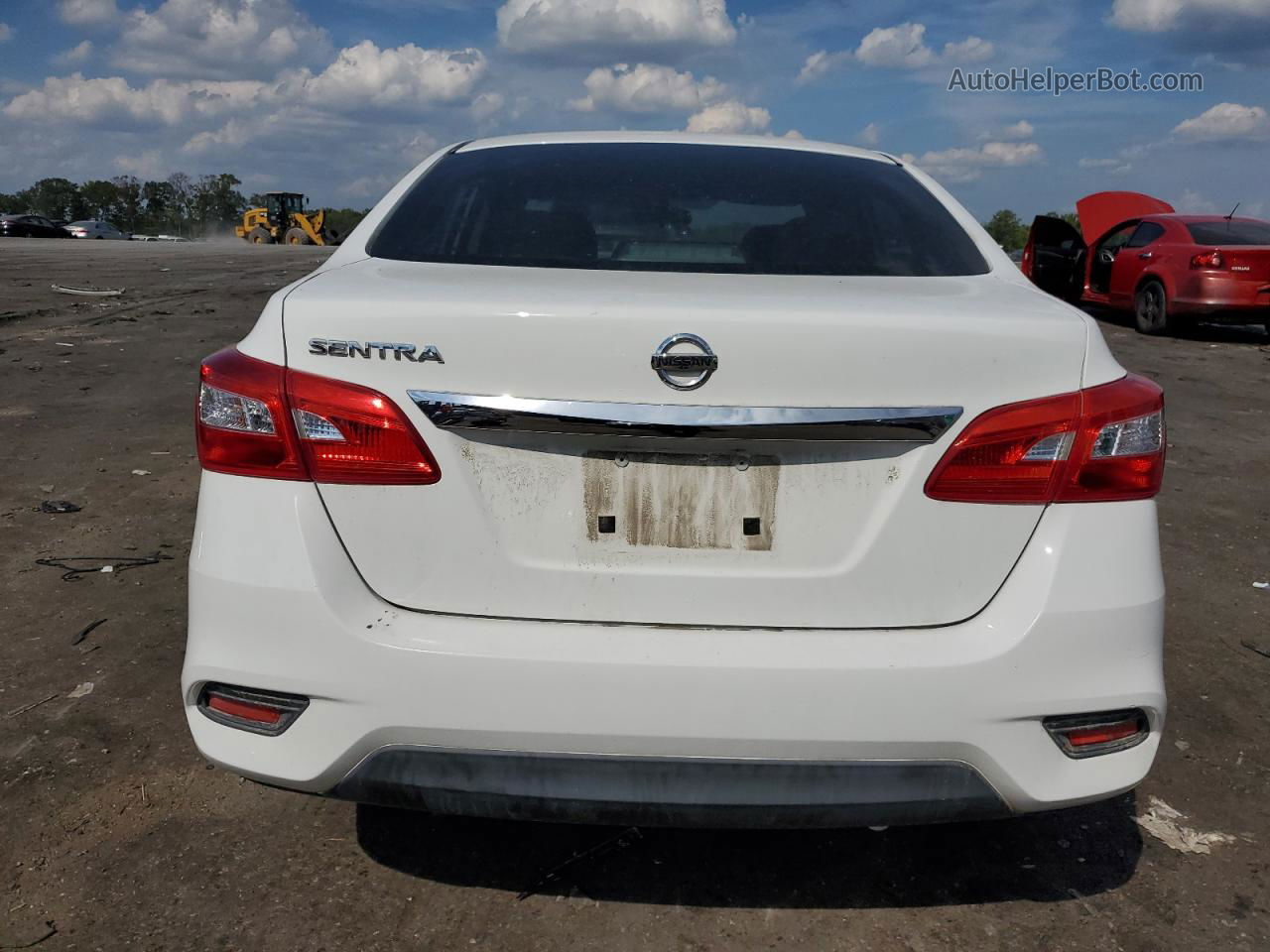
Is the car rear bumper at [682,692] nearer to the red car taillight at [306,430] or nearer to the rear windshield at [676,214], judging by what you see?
the red car taillight at [306,430]

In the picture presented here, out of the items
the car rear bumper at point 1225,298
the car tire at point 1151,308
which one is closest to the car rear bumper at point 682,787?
the car rear bumper at point 1225,298

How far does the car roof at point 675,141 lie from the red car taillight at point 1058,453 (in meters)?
1.42

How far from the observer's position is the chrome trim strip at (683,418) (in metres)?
1.85

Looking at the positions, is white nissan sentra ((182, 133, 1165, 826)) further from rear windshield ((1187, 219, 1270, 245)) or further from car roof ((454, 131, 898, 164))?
rear windshield ((1187, 219, 1270, 245))

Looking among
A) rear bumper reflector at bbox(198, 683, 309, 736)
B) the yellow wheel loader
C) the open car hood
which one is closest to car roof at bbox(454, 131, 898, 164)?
rear bumper reflector at bbox(198, 683, 309, 736)

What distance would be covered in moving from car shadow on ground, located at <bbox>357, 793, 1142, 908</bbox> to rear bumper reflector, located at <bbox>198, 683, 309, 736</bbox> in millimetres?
643

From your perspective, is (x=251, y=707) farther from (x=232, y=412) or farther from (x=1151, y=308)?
(x=1151, y=308)

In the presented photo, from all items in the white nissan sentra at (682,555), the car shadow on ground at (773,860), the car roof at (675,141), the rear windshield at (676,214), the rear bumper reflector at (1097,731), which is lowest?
the car shadow on ground at (773,860)

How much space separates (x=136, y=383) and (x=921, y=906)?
25.3ft

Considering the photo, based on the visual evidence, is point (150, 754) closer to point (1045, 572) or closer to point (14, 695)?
point (14, 695)

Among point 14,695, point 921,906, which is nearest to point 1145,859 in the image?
point 921,906

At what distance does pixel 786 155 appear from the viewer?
9.96 feet

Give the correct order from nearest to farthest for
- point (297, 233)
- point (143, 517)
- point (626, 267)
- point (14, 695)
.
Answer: point (626, 267) < point (14, 695) < point (143, 517) < point (297, 233)

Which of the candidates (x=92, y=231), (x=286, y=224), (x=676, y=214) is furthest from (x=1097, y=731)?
(x=92, y=231)
